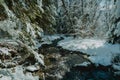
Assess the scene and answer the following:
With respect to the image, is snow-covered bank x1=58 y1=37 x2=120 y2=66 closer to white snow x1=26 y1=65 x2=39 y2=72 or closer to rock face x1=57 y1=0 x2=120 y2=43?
white snow x1=26 y1=65 x2=39 y2=72

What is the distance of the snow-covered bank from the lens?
10.7 meters

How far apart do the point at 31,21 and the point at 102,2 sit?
696 inches

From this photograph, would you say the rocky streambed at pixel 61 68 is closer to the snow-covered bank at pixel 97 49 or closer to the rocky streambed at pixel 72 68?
the rocky streambed at pixel 72 68

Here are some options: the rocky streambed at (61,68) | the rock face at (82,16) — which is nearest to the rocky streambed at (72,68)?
the rocky streambed at (61,68)

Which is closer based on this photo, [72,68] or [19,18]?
[19,18]

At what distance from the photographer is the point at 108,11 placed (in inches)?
896

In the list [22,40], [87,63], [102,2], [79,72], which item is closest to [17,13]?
[22,40]

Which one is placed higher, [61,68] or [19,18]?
[19,18]

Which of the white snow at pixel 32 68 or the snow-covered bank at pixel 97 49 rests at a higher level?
the white snow at pixel 32 68

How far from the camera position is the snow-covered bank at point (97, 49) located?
35.0ft

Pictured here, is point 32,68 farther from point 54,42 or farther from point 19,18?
point 54,42

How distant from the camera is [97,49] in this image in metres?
11.9

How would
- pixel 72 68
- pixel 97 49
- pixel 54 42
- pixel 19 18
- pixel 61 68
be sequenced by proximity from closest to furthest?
pixel 19 18 → pixel 61 68 → pixel 72 68 → pixel 97 49 → pixel 54 42

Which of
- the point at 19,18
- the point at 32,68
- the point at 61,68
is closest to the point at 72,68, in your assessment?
the point at 61,68
